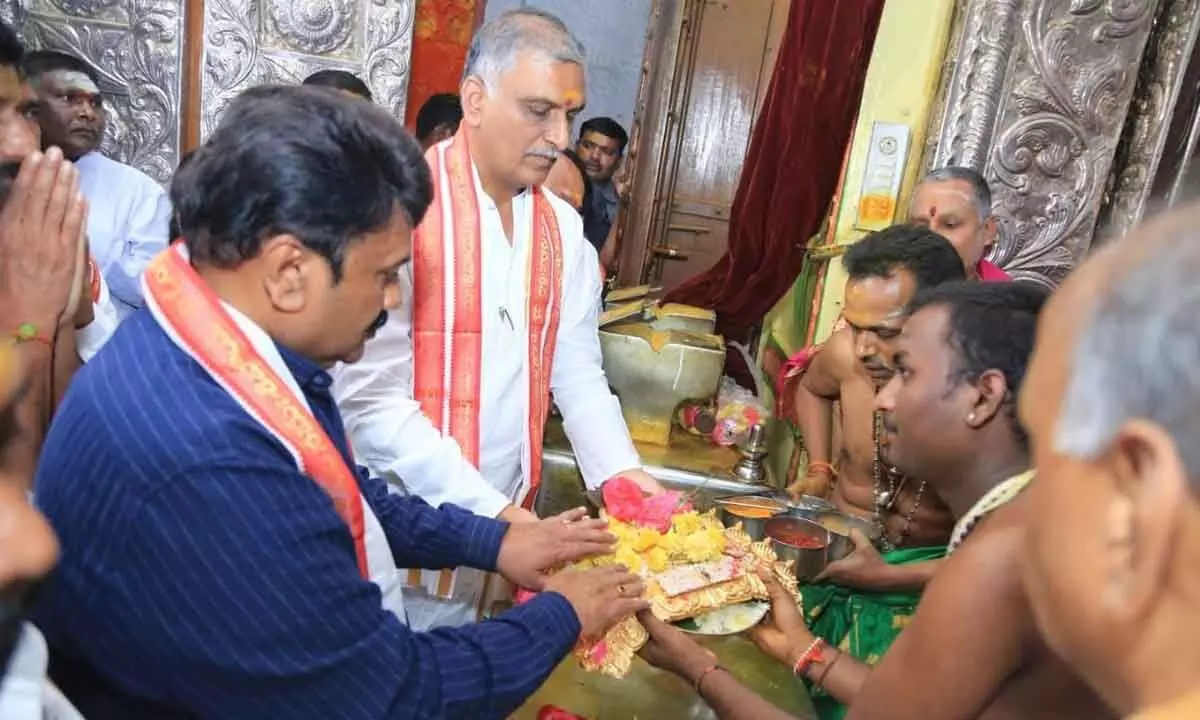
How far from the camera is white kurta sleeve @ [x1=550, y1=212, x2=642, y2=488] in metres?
2.39

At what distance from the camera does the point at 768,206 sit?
5426 millimetres

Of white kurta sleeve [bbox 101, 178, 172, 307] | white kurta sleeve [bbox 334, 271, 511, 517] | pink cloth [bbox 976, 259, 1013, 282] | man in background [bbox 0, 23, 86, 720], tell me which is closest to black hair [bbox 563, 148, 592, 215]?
white kurta sleeve [bbox 101, 178, 172, 307]

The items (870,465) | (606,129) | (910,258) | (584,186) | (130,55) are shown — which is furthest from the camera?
(606,129)

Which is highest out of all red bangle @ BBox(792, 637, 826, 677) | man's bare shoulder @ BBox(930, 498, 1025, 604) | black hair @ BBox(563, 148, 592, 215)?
black hair @ BBox(563, 148, 592, 215)

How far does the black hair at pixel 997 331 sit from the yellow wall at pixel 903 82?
91.5 inches

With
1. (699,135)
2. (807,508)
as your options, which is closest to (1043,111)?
(807,508)

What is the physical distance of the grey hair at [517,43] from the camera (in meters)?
2.12

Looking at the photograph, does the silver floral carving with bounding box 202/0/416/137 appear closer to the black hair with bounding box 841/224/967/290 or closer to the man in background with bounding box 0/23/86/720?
the man in background with bounding box 0/23/86/720

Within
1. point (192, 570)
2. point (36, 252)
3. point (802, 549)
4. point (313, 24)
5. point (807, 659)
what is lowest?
point (807, 659)

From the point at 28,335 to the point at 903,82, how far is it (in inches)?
138

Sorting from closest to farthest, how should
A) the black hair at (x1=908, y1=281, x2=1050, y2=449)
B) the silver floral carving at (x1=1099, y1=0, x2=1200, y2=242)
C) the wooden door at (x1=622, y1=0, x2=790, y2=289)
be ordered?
the black hair at (x1=908, y1=281, x2=1050, y2=449), the silver floral carving at (x1=1099, y1=0, x2=1200, y2=242), the wooden door at (x1=622, y1=0, x2=790, y2=289)

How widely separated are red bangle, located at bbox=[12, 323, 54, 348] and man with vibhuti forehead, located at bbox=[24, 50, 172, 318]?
6.17 feet

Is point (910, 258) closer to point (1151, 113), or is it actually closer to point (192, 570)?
point (1151, 113)

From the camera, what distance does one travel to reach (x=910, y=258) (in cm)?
247
